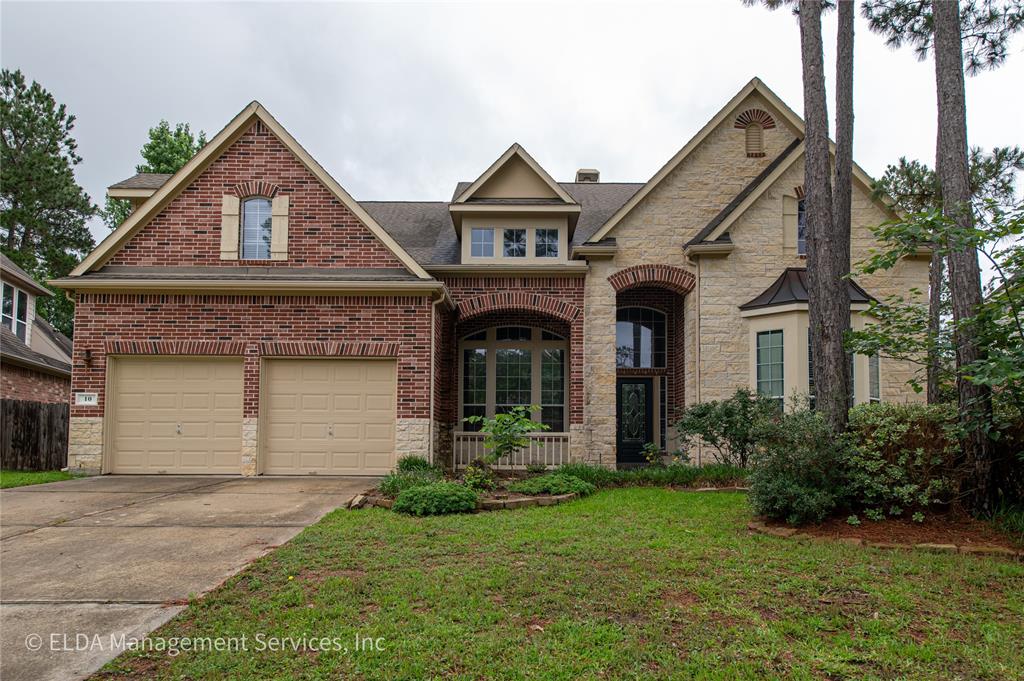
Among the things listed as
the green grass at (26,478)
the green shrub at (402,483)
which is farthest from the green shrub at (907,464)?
the green grass at (26,478)

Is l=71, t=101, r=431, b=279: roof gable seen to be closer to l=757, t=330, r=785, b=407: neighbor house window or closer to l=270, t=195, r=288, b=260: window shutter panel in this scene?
l=270, t=195, r=288, b=260: window shutter panel

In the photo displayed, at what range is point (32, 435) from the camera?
14930mm

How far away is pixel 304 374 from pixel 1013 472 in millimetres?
10845

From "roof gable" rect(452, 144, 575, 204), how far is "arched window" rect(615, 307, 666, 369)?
3.44 metres

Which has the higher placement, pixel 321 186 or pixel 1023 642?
pixel 321 186

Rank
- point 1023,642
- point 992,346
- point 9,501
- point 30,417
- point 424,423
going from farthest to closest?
point 30,417 < point 424,423 < point 9,501 < point 992,346 < point 1023,642

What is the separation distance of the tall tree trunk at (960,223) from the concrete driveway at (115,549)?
7376 mm

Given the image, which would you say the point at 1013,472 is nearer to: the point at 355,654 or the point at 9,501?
the point at 355,654

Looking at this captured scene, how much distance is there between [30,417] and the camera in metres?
14.9

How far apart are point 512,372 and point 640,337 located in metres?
3.22

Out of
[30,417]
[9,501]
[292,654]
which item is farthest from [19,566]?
[30,417]

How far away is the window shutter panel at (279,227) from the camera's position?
12.6 m

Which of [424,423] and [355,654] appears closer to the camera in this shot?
[355,654]

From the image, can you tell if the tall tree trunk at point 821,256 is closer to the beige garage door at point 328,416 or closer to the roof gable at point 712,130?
the roof gable at point 712,130
